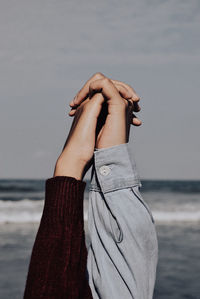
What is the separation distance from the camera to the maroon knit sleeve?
37.8 inches

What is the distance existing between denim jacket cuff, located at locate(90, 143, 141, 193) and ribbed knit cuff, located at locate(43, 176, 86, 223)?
104 millimetres

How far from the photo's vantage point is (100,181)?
3.70 feet

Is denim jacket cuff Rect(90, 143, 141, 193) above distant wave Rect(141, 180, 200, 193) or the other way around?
the other way around

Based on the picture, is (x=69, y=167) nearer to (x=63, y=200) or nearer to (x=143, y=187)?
(x=63, y=200)

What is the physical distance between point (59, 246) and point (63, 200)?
0.10 metres

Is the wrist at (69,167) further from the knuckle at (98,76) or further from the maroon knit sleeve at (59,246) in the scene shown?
the knuckle at (98,76)

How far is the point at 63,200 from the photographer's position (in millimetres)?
1009

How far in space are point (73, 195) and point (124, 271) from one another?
0.24 m

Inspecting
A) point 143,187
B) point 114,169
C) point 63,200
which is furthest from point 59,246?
point 143,187

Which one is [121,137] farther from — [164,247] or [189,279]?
[164,247]

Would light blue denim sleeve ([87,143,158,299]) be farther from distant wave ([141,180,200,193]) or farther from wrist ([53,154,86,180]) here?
distant wave ([141,180,200,193])

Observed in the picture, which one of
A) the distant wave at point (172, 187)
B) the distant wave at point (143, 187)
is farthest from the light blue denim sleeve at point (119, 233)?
the distant wave at point (172, 187)

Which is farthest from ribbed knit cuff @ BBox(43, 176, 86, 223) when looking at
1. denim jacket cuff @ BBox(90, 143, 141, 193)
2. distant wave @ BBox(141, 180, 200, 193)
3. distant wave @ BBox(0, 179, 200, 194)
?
distant wave @ BBox(141, 180, 200, 193)

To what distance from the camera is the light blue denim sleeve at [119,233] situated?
108cm
